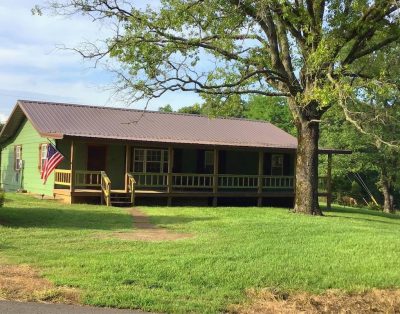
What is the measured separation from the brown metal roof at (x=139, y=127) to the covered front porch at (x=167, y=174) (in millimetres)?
588

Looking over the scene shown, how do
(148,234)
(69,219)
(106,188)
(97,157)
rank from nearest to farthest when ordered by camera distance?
(148,234) → (69,219) → (106,188) → (97,157)

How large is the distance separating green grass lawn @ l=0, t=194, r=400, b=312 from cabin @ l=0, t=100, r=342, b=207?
7642 millimetres

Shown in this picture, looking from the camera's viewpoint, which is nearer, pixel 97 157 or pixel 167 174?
pixel 167 174

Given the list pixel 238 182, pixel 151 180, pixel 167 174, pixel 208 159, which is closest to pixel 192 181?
pixel 167 174

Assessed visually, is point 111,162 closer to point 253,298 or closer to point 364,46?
point 364,46

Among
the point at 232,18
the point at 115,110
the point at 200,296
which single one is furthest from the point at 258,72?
the point at 200,296

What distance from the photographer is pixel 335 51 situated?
18.0 metres

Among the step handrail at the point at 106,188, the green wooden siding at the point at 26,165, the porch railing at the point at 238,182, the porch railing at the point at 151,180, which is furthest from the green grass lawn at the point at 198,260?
the green wooden siding at the point at 26,165

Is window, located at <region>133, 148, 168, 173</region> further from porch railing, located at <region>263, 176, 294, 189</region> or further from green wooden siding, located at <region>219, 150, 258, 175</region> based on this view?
porch railing, located at <region>263, 176, 294, 189</region>

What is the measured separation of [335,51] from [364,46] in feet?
9.64

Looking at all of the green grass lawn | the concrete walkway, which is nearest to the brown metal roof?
the green grass lawn

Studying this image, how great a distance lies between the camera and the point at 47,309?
6.80 metres

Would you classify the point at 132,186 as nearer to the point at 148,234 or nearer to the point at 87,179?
the point at 87,179

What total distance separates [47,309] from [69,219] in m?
8.92
